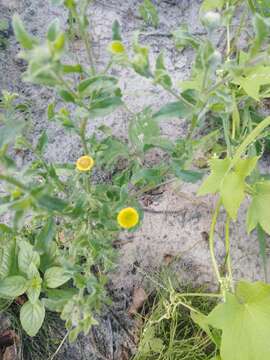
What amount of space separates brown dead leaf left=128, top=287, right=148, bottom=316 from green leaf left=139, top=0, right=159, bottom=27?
1.08 metres

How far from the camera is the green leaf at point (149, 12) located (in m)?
1.86

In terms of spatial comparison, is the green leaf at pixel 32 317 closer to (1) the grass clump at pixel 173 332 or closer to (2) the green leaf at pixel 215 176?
(1) the grass clump at pixel 173 332

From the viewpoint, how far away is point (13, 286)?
1.28 metres

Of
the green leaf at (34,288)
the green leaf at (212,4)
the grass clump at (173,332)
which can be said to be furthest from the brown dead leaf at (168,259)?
the green leaf at (212,4)

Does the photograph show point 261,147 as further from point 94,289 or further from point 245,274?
point 94,289

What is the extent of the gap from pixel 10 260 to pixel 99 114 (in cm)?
56

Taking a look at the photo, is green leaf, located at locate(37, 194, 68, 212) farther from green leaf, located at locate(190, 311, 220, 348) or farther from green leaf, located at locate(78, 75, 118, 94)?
green leaf, located at locate(190, 311, 220, 348)

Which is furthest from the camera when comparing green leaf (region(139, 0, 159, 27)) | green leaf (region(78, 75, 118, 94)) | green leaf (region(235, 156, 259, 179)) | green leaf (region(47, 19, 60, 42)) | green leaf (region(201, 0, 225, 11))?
green leaf (region(139, 0, 159, 27))

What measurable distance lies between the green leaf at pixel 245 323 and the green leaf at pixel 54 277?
0.40m

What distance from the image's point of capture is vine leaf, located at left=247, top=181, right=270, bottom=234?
50.6 inches

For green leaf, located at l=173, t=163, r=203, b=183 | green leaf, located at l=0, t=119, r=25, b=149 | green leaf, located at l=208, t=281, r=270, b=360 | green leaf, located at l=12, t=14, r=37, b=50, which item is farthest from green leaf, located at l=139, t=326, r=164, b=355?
green leaf, located at l=12, t=14, r=37, b=50

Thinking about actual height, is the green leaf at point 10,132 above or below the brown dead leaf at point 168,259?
above

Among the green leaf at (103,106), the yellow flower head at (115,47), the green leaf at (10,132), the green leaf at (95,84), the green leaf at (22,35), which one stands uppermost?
the green leaf at (22,35)

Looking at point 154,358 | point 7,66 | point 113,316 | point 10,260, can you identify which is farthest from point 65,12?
point 154,358
